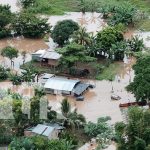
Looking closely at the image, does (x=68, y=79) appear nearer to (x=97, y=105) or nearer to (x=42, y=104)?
(x=97, y=105)

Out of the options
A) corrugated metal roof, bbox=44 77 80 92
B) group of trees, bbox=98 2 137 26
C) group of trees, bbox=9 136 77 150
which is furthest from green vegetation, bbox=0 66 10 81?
group of trees, bbox=98 2 137 26

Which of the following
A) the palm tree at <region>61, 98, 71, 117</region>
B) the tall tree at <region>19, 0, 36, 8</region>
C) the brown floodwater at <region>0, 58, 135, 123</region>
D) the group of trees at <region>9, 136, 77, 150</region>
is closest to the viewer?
the group of trees at <region>9, 136, 77, 150</region>

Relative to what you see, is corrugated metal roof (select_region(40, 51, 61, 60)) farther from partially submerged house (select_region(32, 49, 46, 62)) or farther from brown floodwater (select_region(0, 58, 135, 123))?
brown floodwater (select_region(0, 58, 135, 123))

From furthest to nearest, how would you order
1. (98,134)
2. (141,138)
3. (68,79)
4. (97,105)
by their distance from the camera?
(68,79) < (97,105) < (98,134) < (141,138)

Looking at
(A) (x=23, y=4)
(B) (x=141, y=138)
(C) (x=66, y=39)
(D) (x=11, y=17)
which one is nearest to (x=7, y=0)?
(A) (x=23, y=4)

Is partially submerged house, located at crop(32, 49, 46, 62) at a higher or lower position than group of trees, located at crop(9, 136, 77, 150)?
higher

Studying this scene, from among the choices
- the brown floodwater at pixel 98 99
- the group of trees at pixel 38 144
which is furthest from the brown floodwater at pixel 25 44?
the group of trees at pixel 38 144

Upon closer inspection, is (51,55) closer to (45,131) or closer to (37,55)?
(37,55)
